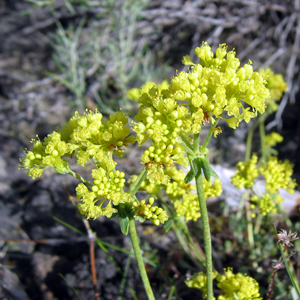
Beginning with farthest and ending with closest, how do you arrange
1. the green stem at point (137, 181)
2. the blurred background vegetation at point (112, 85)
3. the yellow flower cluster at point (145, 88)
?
the blurred background vegetation at point (112, 85) < the yellow flower cluster at point (145, 88) < the green stem at point (137, 181)

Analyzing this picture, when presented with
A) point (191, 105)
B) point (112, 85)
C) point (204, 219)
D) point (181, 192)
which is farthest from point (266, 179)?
point (112, 85)

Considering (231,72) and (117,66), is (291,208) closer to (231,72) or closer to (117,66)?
(231,72)

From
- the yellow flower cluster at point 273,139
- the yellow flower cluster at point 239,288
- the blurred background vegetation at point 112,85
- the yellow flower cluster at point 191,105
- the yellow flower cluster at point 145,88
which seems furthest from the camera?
the yellow flower cluster at point 273,139

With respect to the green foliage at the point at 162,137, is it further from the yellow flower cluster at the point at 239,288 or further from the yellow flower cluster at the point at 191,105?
Answer: the yellow flower cluster at the point at 239,288

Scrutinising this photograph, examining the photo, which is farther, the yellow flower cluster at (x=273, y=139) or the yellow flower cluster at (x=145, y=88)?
the yellow flower cluster at (x=273, y=139)

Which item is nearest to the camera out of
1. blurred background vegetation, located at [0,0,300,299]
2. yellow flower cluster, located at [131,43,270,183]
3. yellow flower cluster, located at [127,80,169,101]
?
yellow flower cluster, located at [131,43,270,183]

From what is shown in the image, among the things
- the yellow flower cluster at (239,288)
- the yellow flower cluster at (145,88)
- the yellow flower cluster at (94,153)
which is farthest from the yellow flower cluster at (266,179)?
the yellow flower cluster at (94,153)

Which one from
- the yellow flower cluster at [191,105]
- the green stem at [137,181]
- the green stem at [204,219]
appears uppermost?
the yellow flower cluster at [191,105]

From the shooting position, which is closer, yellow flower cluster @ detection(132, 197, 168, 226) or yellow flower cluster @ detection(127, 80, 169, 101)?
yellow flower cluster @ detection(132, 197, 168, 226)

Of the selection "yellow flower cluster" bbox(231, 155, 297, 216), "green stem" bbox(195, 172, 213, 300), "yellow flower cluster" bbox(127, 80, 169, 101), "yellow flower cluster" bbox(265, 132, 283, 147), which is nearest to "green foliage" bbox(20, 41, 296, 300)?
"green stem" bbox(195, 172, 213, 300)

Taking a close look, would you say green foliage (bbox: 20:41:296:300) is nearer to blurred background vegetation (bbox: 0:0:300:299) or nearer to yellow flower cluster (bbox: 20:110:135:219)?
yellow flower cluster (bbox: 20:110:135:219)

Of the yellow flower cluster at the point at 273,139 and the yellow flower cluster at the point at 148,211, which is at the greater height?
the yellow flower cluster at the point at 273,139
